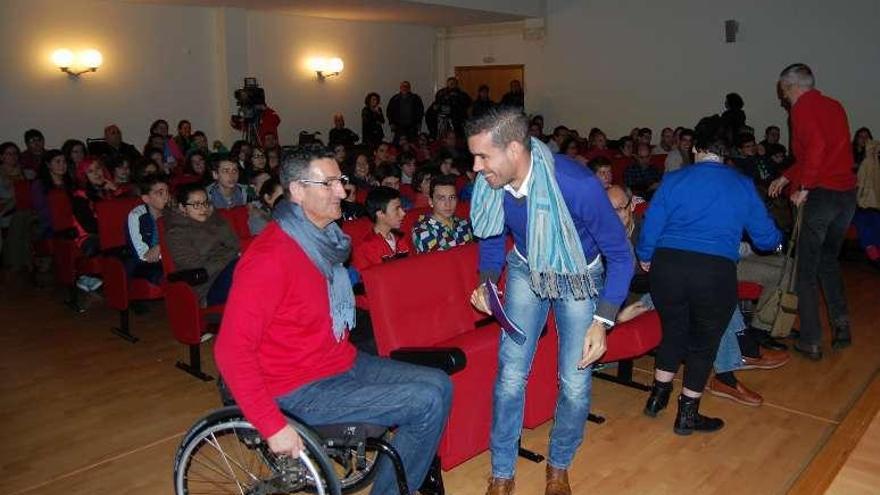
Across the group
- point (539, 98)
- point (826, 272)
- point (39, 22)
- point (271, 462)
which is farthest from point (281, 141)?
point (271, 462)

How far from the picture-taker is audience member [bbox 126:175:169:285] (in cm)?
→ 445

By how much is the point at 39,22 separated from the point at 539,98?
294 inches

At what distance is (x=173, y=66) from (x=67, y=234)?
532 cm

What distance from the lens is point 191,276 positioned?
3.78 m

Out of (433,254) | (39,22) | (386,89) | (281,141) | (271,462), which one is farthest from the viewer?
(386,89)

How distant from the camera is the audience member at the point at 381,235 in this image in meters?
3.73

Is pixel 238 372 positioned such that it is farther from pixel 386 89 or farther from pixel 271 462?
pixel 386 89

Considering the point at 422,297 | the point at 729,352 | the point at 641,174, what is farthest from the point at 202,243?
the point at 641,174

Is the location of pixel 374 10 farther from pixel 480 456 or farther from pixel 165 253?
pixel 480 456

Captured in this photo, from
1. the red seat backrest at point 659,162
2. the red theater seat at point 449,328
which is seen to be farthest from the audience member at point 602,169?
the red seat backrest at point 659,162

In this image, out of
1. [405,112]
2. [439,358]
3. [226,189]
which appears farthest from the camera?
[405,112]

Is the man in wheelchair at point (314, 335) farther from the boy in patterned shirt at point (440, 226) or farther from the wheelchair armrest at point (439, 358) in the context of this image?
the boy in patterned shirt at point (440, 226)

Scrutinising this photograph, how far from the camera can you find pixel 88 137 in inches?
362

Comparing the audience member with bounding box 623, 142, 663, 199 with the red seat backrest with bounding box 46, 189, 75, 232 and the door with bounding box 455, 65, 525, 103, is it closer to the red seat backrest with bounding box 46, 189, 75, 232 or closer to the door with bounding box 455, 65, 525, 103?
the red seat backrest with bounding box 46, 189, 75, 232
